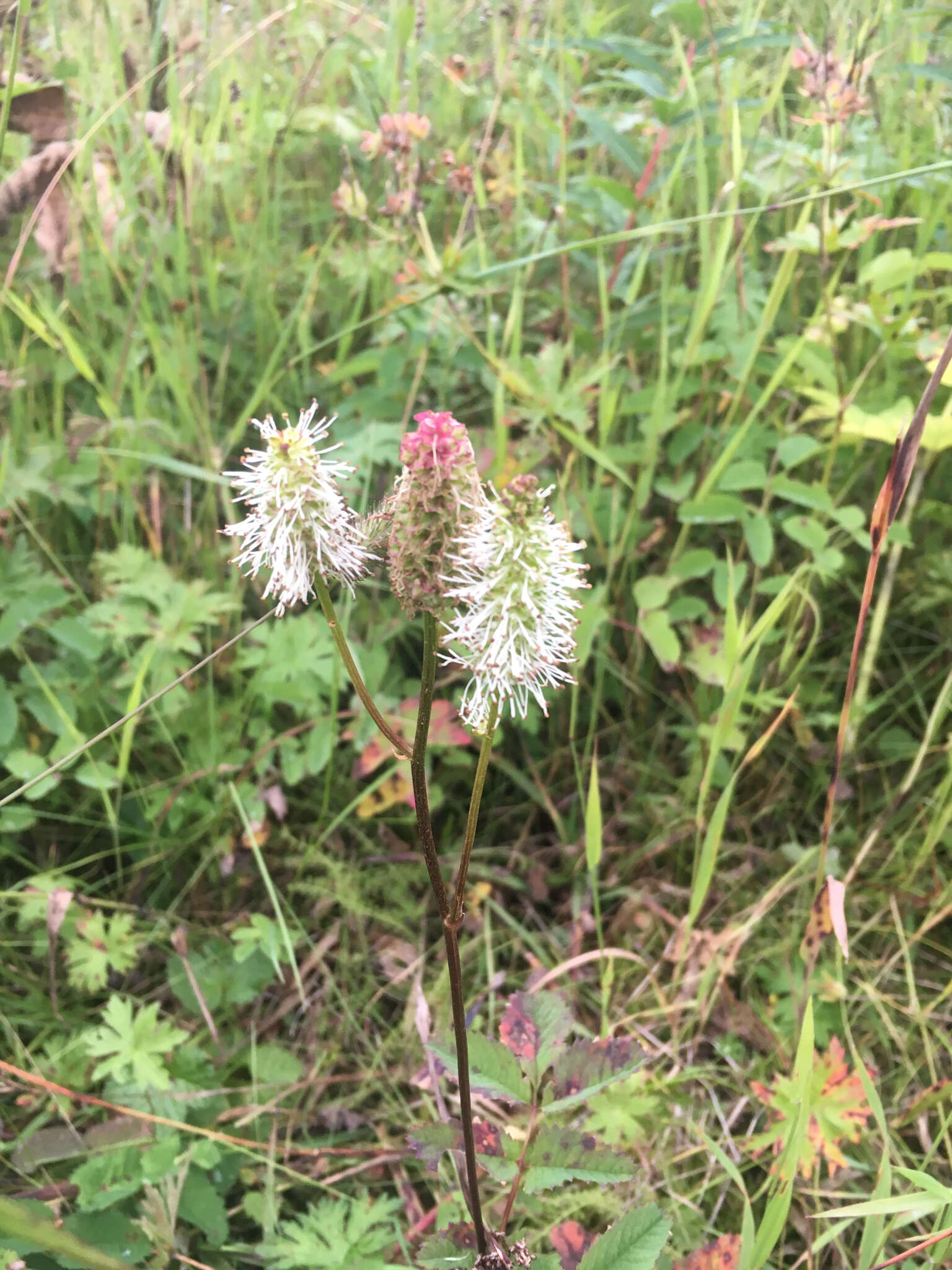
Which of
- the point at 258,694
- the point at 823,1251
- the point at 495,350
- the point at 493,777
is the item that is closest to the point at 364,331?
the point at 495,350

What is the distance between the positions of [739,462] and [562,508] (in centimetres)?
42

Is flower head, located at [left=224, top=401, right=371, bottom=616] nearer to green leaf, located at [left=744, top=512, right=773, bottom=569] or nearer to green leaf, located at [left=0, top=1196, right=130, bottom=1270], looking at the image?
green leaf, located at [left=0, top=1196, right=130, bottom=1270]

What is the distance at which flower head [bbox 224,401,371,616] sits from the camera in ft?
2.79

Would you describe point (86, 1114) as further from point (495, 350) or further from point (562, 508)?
point (495, 350)

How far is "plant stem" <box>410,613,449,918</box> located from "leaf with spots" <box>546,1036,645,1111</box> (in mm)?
352

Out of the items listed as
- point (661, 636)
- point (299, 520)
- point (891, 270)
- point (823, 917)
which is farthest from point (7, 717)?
point (891, 270)

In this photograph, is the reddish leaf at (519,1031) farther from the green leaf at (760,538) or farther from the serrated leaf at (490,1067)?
the green leaf at (760,538)

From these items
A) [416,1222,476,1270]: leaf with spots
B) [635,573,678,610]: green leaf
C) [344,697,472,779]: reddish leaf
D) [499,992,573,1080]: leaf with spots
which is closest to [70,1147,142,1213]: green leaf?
[416,1222,476,1270]: leaf with spots

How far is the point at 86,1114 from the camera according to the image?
5.23 feet

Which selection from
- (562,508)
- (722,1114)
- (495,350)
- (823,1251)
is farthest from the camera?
(495,350)

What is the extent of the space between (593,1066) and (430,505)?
77 cm

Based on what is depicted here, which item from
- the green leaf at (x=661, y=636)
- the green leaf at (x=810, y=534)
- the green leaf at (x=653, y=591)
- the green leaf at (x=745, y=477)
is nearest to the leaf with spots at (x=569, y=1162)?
the green leaf at (x=661, y=636)

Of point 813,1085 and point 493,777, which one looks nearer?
point 813,1085

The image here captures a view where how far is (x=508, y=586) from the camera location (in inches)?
32.5
